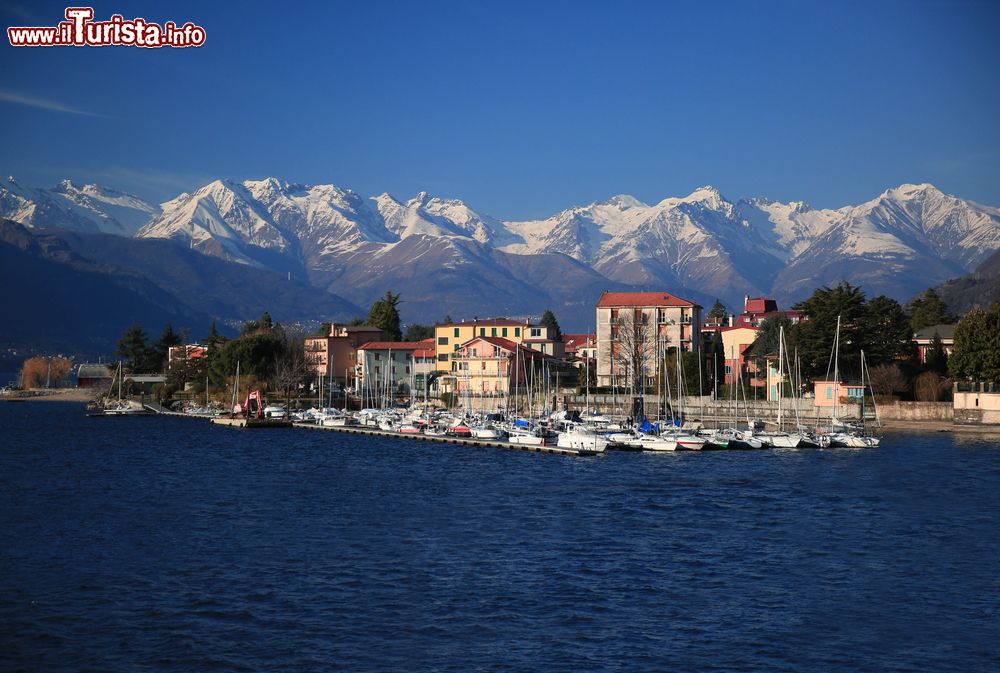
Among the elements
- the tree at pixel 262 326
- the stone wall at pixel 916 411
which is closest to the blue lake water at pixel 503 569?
the stone wall at pixel 916 411

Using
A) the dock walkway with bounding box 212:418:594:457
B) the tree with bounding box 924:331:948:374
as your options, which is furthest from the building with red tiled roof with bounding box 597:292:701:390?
the dock walkway with bounding box 212:418:594:457

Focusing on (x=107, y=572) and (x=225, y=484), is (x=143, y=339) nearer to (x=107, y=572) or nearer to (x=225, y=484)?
(x=225, y=484)

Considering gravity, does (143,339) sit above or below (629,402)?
above

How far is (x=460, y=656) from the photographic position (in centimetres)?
2506

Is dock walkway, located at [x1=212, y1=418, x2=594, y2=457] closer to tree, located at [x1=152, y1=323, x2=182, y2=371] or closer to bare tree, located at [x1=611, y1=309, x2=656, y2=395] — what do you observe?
bare tree, located at [x1=611, y1=309, x2=656, y2=395]

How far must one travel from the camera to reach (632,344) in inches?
4552

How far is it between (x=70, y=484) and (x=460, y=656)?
3658cm

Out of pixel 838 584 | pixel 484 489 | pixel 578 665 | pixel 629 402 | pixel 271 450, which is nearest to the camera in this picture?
pixel 578 665

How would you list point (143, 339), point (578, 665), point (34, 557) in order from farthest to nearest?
point (143, 339), point (34, 557), point (578, 665)

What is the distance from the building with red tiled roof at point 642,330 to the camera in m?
115

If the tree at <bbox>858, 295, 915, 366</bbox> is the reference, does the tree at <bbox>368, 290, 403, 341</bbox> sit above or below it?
above

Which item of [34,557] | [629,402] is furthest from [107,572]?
[629,402]

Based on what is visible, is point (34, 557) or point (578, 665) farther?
point (34, 557)

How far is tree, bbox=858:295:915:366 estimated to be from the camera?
9388cm
